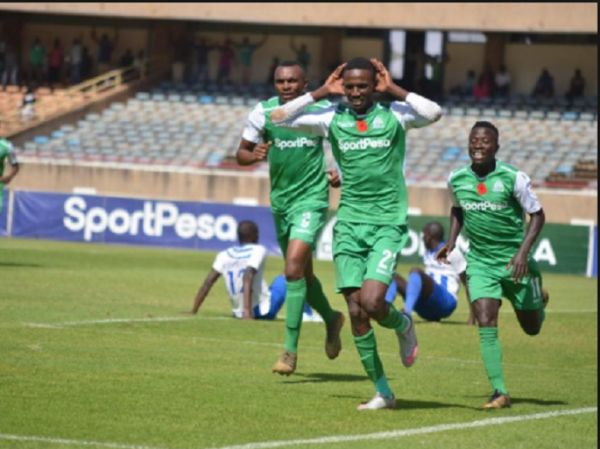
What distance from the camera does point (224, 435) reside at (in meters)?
9.33

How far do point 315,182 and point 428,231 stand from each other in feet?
21.3

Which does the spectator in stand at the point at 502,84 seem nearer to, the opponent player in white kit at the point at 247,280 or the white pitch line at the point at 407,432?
the opponent player in white kit at the point at 247,280

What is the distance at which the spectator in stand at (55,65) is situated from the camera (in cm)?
5425

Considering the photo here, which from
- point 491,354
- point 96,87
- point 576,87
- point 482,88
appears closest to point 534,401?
point 491,354

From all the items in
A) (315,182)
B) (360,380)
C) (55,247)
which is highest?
(315,182)

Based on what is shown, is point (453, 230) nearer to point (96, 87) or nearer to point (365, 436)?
point (365, 436)

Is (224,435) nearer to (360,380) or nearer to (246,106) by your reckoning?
(360,380)

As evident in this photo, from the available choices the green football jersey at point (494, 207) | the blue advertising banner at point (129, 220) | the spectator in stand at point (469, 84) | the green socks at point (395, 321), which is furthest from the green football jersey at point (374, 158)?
the spectator in stand at point (469, 84)

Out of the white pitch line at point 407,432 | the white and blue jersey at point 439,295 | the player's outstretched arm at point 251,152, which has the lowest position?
the white and blue jersey at point 439,295

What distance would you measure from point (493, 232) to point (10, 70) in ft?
145

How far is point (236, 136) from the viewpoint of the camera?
47594mm

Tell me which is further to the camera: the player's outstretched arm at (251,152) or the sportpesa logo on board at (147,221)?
the sportpesa logo on board at (147,221)

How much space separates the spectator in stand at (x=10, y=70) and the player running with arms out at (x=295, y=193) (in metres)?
41.7

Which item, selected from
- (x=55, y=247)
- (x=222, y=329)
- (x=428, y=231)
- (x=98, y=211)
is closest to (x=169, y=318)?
(x=222, y=329)
